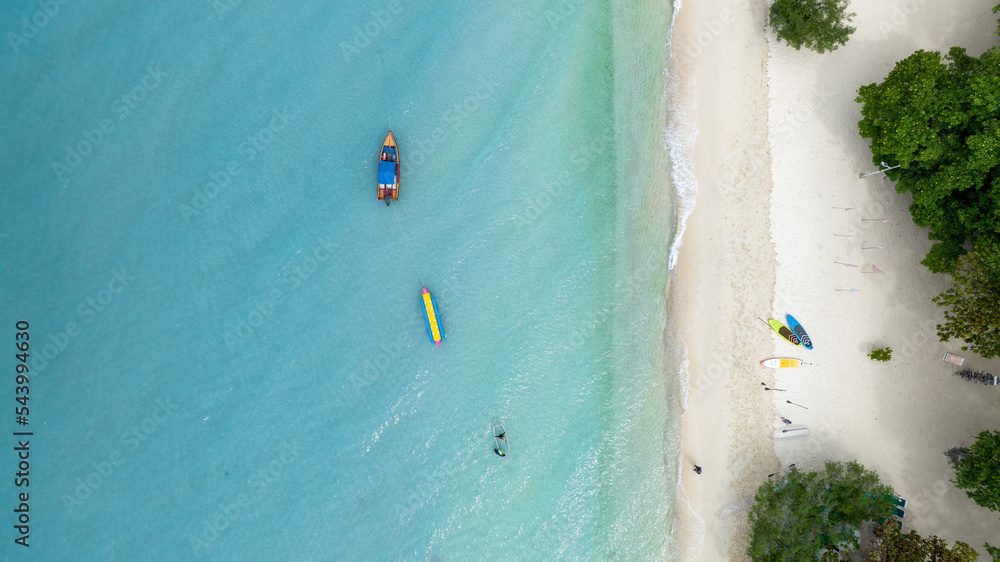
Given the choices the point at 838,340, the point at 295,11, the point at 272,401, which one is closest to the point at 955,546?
the point at 838,340

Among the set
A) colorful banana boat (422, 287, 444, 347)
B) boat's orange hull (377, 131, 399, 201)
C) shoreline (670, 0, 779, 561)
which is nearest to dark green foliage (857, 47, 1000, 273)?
shoreline (670, 0, 779, 561)

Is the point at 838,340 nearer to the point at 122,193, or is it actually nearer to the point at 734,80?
the point at 734,80

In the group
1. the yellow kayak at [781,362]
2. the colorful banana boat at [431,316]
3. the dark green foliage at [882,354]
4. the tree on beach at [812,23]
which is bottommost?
the colorful banana boat at [431,316]

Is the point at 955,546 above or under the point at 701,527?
above

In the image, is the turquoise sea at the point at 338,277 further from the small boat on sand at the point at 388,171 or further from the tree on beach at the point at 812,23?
the tree on beach at the point at 812,23

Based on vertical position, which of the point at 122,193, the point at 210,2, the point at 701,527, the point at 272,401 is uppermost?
the point at 210,2

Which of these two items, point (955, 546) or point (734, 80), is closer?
point (955, 546)

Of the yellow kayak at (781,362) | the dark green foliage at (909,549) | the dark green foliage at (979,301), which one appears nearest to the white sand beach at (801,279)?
the yellow kayak at (781,362)
